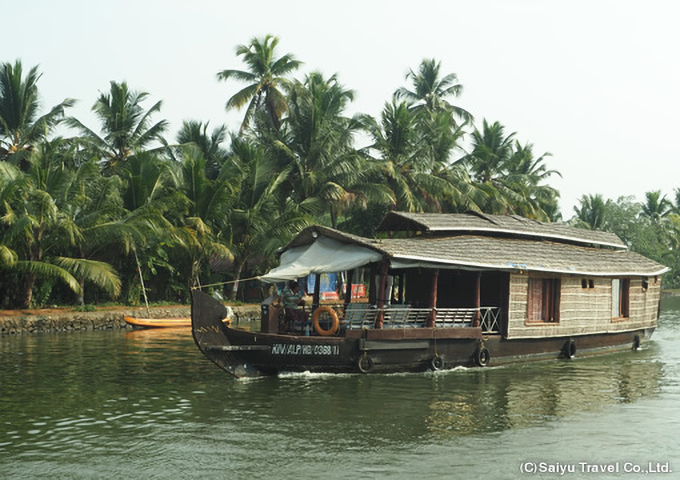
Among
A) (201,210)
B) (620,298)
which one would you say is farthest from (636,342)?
(201,210)

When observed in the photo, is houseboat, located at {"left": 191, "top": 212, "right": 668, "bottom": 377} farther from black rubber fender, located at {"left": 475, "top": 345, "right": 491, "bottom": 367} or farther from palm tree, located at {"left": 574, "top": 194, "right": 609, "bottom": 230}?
palm tree, located at {"left": 574, "top": 194, "right": 609, "bottom": 230}

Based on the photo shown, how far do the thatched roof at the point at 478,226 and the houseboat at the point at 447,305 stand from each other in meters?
0.03

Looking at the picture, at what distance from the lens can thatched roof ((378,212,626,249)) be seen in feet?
46.0

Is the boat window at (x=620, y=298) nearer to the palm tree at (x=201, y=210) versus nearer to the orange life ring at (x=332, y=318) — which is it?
the orange life ring at (x=332, y=318)

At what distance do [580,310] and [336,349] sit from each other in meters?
5.73

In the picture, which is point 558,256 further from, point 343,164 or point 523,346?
point 343,164

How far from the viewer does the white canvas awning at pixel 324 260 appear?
12133 millimetres

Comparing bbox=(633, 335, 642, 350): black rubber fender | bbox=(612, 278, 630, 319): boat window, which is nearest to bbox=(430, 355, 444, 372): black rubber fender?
bbox=(612, 278, 630, 319): boat window

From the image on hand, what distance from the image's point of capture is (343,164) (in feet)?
88.2

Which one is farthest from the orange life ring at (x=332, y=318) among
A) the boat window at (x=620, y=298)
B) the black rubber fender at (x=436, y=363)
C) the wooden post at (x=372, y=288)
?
the boat window at (x=620, y=298)

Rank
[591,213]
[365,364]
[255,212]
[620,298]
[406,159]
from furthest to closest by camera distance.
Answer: [591,213] → [406,159] → [255,212] → [620,298] → [365,364]

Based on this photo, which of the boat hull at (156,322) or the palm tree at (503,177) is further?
the palm tree at (503,177)

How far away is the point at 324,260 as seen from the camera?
12539 mm

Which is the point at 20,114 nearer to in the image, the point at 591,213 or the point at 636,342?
the point at 636,342
